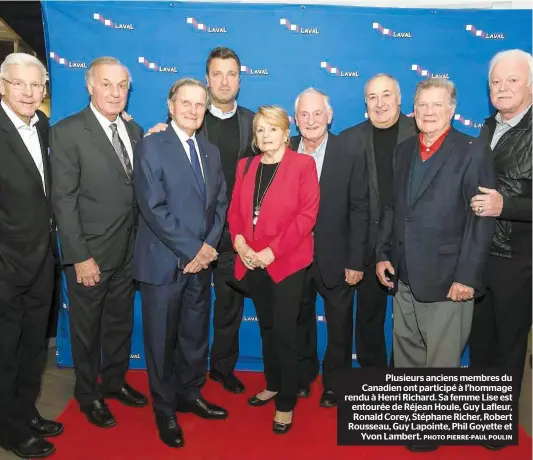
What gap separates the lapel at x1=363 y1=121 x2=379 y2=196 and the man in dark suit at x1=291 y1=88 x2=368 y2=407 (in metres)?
0.10

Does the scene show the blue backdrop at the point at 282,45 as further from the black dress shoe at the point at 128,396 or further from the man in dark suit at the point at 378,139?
the black dress shoe at the point at 128,396

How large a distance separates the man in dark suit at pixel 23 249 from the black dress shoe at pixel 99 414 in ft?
1.03

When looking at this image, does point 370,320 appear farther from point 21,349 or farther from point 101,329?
point 21,349

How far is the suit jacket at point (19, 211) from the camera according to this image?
244 centimetres

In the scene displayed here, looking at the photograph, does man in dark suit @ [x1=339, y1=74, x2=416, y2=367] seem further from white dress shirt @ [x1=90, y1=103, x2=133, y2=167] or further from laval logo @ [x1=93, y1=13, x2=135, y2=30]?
laval logo @ [x1=93, y1=13, x2=135, y2=30]

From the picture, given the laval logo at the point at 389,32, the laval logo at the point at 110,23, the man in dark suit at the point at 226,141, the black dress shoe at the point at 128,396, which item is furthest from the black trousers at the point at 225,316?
the laval logo at the point at 389,32

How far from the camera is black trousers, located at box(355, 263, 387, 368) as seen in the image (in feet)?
10.7

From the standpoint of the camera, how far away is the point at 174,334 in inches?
108

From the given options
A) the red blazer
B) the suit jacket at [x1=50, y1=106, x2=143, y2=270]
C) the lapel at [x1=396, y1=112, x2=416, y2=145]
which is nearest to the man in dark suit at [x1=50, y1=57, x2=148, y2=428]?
the suit jacket at [x1=50, y1=106, x2=143, y2=270]

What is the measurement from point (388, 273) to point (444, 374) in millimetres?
785

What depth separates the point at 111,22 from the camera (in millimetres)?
3605

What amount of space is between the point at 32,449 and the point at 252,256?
1.58 meters

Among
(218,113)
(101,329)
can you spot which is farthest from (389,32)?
(101,329)

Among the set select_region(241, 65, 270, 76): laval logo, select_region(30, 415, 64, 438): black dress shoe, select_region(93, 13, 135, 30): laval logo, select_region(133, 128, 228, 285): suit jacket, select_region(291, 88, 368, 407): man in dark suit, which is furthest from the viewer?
select_region(241, 65, 270, 76): laval logo
